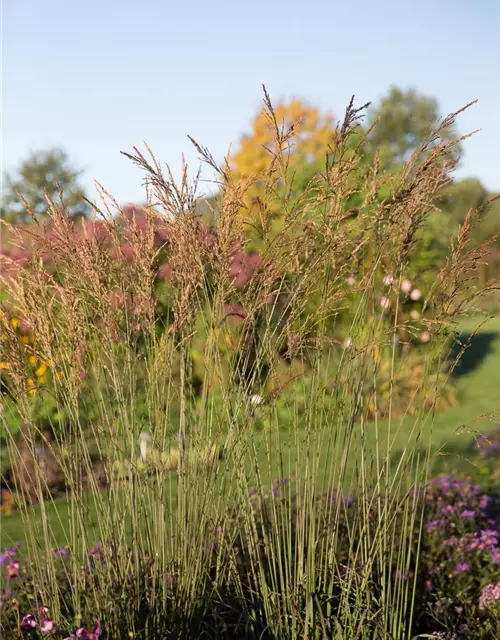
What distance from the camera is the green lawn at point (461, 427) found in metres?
4.26

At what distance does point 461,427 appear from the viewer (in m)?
2.43

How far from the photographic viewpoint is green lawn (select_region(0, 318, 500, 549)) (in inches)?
168

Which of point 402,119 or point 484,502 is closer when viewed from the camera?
point 484,502

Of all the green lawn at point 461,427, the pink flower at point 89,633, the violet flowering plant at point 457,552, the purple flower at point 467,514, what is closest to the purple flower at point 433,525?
the violet flowering plant at point 457,552

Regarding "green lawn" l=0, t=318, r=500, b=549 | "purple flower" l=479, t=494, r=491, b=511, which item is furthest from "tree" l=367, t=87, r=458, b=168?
"purple flower" l=479, t=494, r=491, b=511

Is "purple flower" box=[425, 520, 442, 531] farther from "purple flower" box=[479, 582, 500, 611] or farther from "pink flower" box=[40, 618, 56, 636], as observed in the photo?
"pink flower" box=[40, 618, 56, 636]

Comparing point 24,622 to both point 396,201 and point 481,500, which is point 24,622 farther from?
point 481,500

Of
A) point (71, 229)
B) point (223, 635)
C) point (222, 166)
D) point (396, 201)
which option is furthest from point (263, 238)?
point (223, 635)

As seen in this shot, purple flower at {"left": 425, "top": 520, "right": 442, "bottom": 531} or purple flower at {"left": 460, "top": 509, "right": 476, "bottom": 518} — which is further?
purple flower at {"left": 460, "top": 509, "right": 476, "bottom": 518}

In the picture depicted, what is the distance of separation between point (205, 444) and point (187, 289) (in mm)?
630

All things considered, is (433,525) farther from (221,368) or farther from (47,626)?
(47,626)

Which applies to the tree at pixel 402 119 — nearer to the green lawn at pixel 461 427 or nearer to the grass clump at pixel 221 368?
the green lawn at pixel 461 427

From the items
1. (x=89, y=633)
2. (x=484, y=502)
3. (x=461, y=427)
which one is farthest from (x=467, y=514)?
(x=89, y=633)

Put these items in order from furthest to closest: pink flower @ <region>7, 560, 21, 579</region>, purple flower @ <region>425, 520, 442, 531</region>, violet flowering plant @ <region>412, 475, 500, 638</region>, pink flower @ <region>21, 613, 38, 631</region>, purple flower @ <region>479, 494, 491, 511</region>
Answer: purple flower @ <region>479, 494, 491, 511</region> → purple flower @ <region>425, 520, 442, 531</region> → violet flowering plant @ <region>412, 475, 500, 638</region> → pink flower @ <region>7, 560, 21, 579</region> → pink flower @ <region>21, 613, 38, 631</region>
